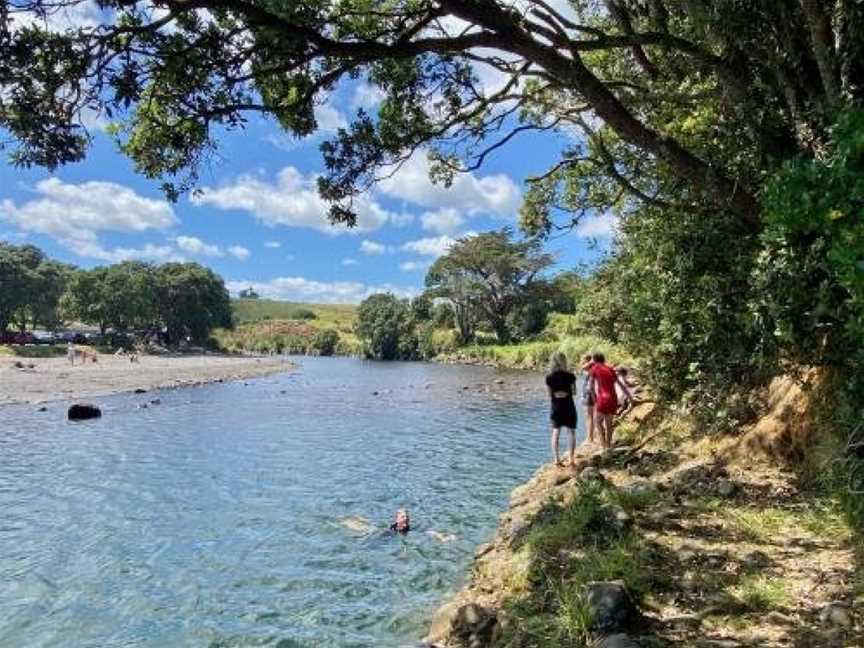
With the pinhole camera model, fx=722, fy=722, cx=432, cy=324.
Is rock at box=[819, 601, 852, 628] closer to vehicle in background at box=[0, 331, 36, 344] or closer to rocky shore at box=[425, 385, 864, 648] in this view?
rocky shore at box=[425, 385, 864, 648]

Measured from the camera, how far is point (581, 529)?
908cm

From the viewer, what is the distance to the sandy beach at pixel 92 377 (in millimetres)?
42562

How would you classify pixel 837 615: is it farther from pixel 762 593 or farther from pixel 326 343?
pixel 326 343

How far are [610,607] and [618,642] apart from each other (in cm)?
→ 49

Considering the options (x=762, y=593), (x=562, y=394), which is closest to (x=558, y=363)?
(x=562, y=394)

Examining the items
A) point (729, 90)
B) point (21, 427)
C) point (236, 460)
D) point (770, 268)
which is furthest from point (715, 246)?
point (21, 427)

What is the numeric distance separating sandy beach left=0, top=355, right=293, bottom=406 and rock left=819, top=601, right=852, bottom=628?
4017 centimetres

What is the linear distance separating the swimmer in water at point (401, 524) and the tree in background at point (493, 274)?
7749 cm

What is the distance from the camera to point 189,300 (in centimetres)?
11731

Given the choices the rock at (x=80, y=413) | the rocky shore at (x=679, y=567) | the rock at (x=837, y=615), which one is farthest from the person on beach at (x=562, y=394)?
the rock at (x=80, y=413)

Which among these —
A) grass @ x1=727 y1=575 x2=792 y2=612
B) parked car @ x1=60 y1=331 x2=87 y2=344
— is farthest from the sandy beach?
grass @ x1=727 y1=575 x2=792 y2=612

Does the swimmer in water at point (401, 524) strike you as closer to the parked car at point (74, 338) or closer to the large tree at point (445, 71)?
the large tree at point (445, 71)

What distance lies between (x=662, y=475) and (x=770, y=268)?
5941 mm

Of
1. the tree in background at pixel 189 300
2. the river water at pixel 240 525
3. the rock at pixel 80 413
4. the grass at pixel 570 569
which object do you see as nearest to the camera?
the grass at pixel 570 569
